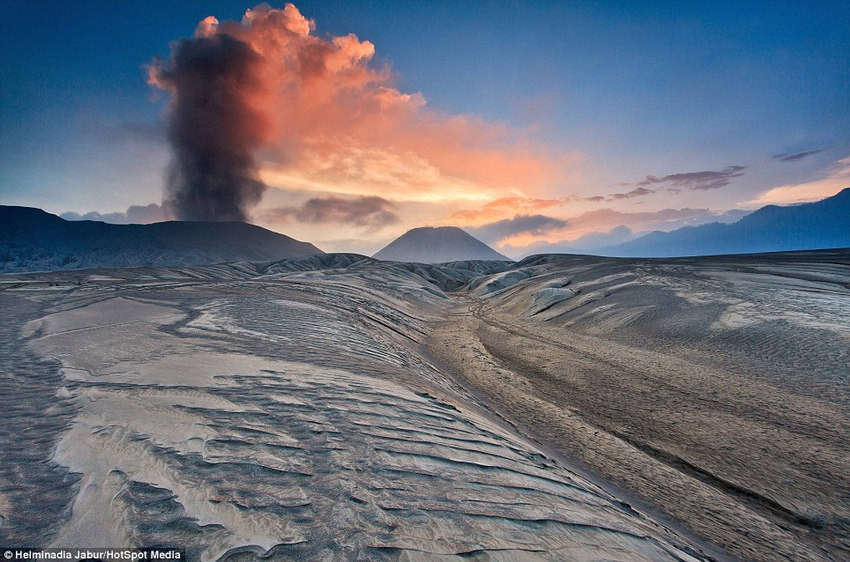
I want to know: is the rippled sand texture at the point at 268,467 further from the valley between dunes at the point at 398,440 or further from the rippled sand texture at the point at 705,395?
the rippled sand texture at the point at 705,395

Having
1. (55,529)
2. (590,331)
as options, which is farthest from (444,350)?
(55,529)

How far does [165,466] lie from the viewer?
114 inches

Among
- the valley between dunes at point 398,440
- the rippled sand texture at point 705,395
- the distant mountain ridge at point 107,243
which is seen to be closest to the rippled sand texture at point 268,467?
the valley between dunes at point 398,440

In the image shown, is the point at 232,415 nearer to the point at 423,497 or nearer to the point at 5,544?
the point at 5,544

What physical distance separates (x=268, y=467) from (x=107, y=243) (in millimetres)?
165517

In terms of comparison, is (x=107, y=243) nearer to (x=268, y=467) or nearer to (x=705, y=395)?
(x=268, y=467)

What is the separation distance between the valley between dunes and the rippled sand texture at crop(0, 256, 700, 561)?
2 centimetres

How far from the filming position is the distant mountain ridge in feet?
343

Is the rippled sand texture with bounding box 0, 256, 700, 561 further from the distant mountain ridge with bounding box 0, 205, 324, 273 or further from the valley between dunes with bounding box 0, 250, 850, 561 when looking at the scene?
the distant mountain ridge with bounding box 0, 205, 324, 273

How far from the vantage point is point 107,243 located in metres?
122

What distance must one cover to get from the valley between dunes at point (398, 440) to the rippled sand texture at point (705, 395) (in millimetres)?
49

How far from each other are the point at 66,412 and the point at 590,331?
16.0 metres

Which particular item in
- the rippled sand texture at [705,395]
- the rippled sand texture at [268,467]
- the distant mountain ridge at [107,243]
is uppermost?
the distant mountain ridge at [107,243]

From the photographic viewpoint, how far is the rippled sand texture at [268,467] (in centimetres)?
231
